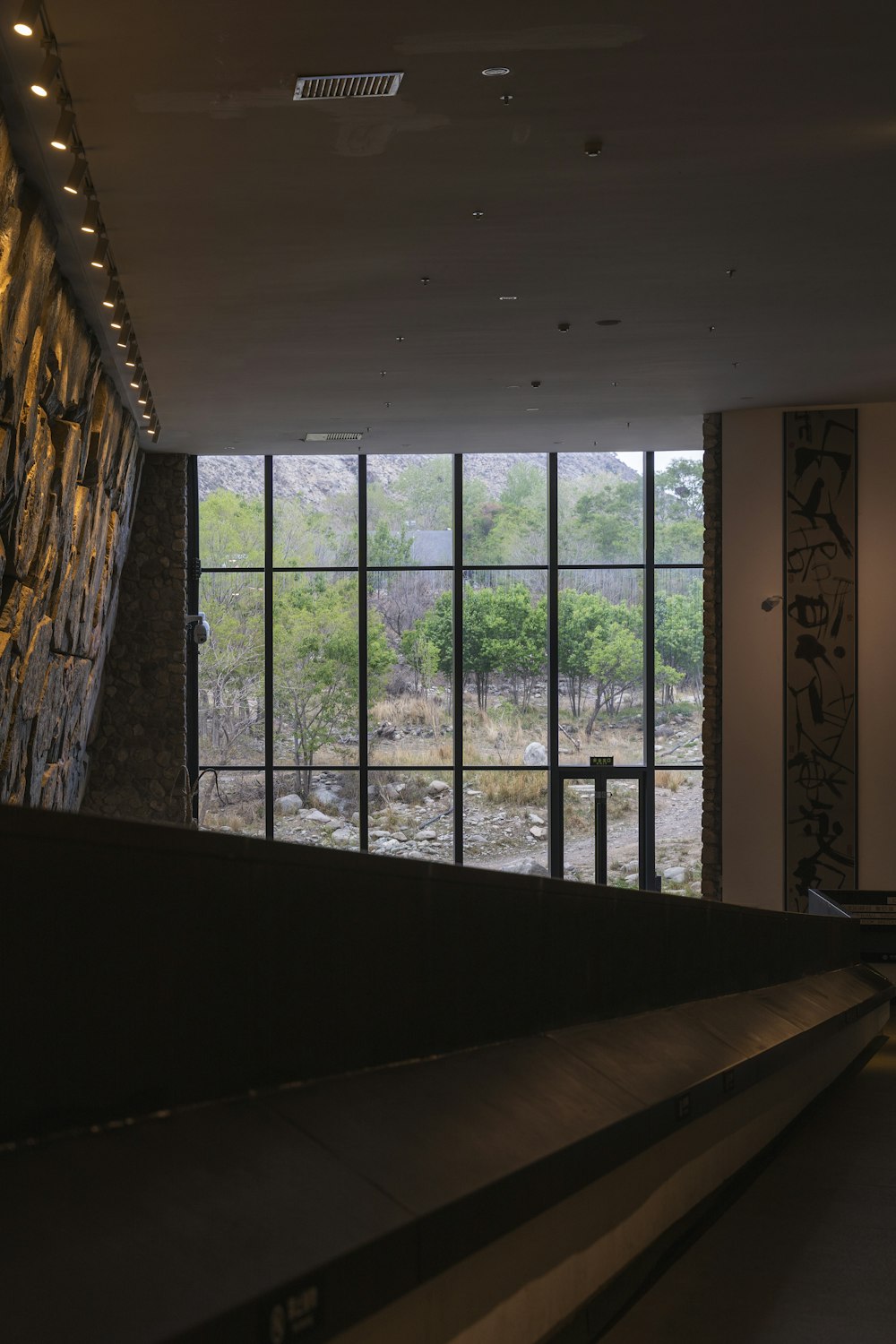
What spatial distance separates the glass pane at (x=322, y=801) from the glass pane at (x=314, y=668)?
0.12 meters

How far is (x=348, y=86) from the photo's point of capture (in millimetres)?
5637

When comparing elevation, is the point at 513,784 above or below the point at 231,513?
below

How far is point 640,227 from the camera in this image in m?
7.54

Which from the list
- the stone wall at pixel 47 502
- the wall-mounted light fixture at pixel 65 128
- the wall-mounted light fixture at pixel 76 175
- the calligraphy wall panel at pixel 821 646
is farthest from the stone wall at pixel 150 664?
the wall-mounted light fixture at pixel 65 128

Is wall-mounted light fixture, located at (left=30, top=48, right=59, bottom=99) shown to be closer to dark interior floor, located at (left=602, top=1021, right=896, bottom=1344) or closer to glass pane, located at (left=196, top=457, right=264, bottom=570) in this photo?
dark interior floor, located at (left=602, top=1021, right=896, bottom=1344)

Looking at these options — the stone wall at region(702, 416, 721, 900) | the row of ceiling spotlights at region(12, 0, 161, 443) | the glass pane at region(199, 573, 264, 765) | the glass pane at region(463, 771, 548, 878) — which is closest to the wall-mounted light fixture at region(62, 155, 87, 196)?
the row of ceiling spotlights at region(12, 0, 161, 443)

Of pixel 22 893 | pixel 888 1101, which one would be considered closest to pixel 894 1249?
pixel 888 1101

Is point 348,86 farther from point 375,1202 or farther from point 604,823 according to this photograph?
point 604,823

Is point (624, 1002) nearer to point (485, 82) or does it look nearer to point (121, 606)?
point (485, 82)

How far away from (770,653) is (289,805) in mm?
6557

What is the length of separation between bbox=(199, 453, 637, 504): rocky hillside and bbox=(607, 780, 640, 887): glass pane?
411 cm

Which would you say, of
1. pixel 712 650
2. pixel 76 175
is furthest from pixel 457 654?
pixel 76 175

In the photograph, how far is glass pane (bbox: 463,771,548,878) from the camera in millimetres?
16078

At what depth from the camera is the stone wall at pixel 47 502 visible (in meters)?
6.85
